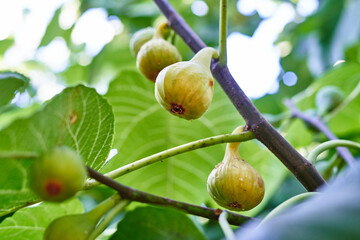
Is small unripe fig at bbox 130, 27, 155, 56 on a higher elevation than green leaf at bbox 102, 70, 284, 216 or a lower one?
higher

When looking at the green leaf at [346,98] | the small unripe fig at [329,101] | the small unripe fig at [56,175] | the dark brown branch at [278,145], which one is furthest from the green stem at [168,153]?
the green leaf at [346,98]

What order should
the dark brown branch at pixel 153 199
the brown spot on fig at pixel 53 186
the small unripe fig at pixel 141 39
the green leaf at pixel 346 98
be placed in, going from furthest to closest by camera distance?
1. the green leaf at pixel 346 98
2. the small unripe fig at pixel 141 39
3. the dark brown branch at pixel 153 199
4. the brown spot on fig at pixel 53 186

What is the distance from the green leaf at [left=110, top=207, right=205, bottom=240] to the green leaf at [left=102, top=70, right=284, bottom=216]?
315 mm

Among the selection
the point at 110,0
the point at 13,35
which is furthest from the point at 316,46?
the point at 13,35

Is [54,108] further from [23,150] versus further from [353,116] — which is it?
[353,116]

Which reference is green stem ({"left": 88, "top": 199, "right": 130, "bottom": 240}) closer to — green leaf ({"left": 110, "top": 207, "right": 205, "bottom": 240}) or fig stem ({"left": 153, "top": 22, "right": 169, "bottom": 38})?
green leaf ({"left": 110, "top": 207, "right": 205, "bottom": 240})

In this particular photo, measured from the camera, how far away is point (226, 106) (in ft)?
4.02

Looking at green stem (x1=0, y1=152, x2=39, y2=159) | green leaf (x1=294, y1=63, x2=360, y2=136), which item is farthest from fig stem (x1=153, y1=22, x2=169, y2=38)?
green leaf (x1=294, y1=63, x2=360, y2=136)

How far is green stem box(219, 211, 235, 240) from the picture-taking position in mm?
516

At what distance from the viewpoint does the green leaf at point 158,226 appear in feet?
2.39

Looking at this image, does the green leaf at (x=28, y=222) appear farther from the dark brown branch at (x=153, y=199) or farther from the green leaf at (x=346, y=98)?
the green leaf at (x=346, y=98)

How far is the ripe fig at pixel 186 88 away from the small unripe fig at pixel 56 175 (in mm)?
214

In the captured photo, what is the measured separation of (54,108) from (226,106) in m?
0.69

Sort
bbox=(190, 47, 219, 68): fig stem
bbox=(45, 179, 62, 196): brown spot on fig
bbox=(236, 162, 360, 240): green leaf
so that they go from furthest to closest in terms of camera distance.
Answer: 1. bbox=(190, 47, 219, 68): fig stem
2. bbox=(45, 179, 62, 196): brown spot on fig
3. bbox=(236, 162, 360, 240): green leaf
